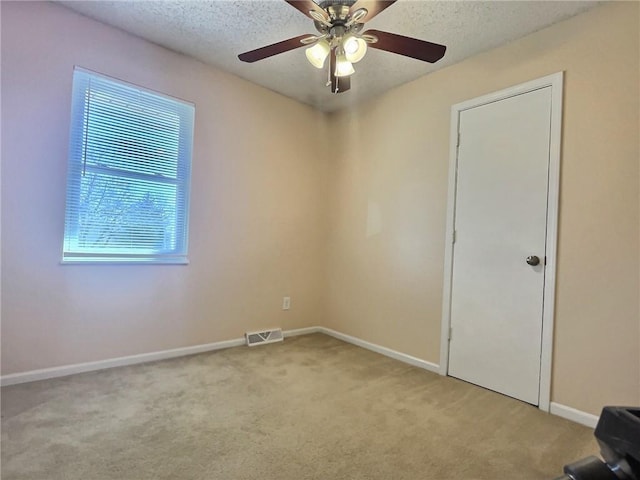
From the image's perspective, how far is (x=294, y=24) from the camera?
7.63 ft

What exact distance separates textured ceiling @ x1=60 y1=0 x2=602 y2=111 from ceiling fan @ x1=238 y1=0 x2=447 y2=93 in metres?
0.45

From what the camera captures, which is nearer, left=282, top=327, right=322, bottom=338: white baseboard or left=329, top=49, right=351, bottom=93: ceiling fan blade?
left=329, top=49, right=351, bottom=93: ceiling fan blade

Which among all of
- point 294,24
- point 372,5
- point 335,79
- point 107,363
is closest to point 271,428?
point 107,363

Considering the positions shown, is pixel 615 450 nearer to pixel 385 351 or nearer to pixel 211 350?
pixel 385 351

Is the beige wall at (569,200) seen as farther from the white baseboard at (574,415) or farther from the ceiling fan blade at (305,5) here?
the ceiling fan blade at (305,5)

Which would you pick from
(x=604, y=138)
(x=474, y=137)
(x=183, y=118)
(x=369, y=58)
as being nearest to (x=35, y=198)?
(x=183, y=118)

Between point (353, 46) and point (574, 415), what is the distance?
254 cm

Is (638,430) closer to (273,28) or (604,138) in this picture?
(604,138)

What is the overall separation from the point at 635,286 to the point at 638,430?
186cm

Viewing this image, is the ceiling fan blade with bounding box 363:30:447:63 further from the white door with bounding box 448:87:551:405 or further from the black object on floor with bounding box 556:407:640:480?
the black object on floor with bounding box 556:407:640:480

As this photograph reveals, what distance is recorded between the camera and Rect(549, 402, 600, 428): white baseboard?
197 centimetres

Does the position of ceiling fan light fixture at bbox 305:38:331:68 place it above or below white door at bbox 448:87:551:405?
above

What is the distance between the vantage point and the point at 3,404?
1.92m

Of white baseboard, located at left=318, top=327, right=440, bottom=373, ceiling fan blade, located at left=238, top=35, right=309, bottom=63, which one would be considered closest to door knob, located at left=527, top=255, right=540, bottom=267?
white baseboard, located at left=318, top=327, right=440, bottom=373
